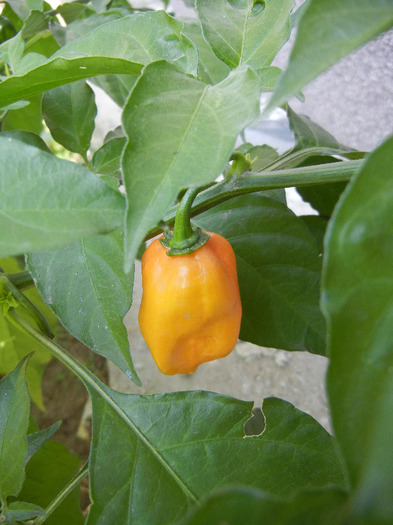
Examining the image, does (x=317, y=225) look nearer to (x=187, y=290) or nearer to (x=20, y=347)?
(x=187, y=290)

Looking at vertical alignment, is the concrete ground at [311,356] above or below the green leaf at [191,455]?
below

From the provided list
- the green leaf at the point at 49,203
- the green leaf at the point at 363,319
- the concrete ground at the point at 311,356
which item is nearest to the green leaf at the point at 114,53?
the green leaf at the point at 49,203

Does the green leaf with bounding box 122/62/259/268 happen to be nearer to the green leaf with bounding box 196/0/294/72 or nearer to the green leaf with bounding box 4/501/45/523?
the green leaf with bounding box 196/0/294/72

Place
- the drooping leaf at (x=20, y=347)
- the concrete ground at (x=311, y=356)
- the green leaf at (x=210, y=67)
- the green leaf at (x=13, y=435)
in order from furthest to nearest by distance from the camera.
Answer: the concrete ground at (x=311, y=356)
the drooping leaf at (x=20, y=347)
the green leaf at (x=210, y=67)
the green leaf at (x=13, y=435)

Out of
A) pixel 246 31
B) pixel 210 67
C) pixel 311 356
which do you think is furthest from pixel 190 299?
pixel 311 356

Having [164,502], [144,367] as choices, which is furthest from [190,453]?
[144,367]

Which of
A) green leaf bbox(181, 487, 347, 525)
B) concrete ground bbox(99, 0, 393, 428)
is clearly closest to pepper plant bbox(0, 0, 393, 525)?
green leaf bbox(181, 487, 347, 525)

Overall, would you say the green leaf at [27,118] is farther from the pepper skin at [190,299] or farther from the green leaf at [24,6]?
the pepper skin at [190,299]
